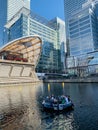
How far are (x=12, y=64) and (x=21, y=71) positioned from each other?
12392 millimetres

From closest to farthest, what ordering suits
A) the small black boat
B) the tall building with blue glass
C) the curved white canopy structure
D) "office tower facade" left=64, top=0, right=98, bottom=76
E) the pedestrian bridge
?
the small black boat → the pedestrian bridge → the curved white canopy structure → "office tower facade" left=64, top=0, right=98, bottom=76 → the tall building with blue glass

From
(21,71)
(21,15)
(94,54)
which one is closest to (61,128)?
(21,71)

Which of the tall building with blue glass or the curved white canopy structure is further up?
the tall building with blue glass

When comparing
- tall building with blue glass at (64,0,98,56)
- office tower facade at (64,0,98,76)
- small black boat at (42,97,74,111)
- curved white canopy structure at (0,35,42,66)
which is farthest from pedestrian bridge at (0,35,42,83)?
small black boat at (42,97,74,111)

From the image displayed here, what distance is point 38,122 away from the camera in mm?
25828

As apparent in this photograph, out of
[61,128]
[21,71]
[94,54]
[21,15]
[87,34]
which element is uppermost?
[21,15]

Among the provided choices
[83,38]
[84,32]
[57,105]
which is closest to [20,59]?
[83,38]

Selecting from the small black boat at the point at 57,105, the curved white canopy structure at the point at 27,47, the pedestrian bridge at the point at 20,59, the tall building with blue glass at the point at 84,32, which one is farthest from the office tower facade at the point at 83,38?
the small black boat at the point at 57,105

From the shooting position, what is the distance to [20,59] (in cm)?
13438

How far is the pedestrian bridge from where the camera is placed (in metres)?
120

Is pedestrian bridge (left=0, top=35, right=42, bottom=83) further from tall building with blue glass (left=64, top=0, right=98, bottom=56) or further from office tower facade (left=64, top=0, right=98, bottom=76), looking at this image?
tall building with blue glass (left=64, top=0, right=98, bottom=56)

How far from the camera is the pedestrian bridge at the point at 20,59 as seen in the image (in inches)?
4717

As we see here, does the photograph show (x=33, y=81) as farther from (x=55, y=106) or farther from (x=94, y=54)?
(x=55, y=106)

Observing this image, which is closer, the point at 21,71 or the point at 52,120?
the point at 52,120
